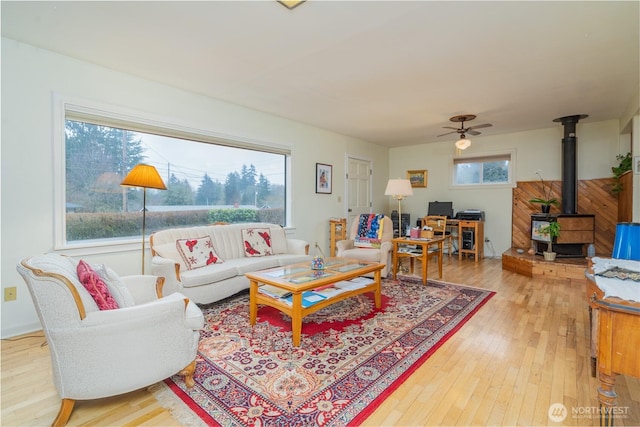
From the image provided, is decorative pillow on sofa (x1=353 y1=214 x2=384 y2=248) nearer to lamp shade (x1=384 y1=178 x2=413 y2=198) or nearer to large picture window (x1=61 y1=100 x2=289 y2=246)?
lamp shade (x1=384 y1=178 x2=413 y2=198)

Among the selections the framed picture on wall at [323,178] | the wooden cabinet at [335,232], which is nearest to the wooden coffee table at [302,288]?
the wooden cabinet at [335,232]

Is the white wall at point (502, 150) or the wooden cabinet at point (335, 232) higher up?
the white wall at point (502, 150)

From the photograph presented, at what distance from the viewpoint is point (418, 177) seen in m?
7.08

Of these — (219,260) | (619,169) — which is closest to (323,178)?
(219,260)

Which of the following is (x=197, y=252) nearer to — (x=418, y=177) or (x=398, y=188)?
(x=398, y=188)

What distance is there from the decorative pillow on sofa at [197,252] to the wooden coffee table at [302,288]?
838 millimetres

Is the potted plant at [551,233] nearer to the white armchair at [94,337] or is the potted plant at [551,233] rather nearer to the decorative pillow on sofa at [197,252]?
the decorative pillow on sofa at [197,252]

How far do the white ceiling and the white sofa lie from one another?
1.72 metres

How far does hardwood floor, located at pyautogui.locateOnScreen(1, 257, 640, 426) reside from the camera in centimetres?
157

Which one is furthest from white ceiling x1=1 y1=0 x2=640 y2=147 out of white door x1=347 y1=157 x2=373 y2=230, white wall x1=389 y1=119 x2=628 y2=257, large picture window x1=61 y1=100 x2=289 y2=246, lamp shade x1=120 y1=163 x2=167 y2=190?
white door x1=347 y1=157 x2=373 y2=230

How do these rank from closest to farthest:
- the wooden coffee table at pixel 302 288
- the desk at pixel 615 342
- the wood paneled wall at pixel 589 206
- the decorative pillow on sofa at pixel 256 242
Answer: the desk at pixel 615 342 < the wooden coffee table at pixel 302 288 < the decorative pillow on sofa at pixel 256 242 < the wood paneled wall at pixel 589 206

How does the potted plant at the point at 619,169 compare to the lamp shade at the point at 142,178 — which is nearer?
the lamp shade at the point at 142,178

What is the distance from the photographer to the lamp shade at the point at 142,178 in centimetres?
288

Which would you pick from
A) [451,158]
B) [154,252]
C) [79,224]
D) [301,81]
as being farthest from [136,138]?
[451,158]
